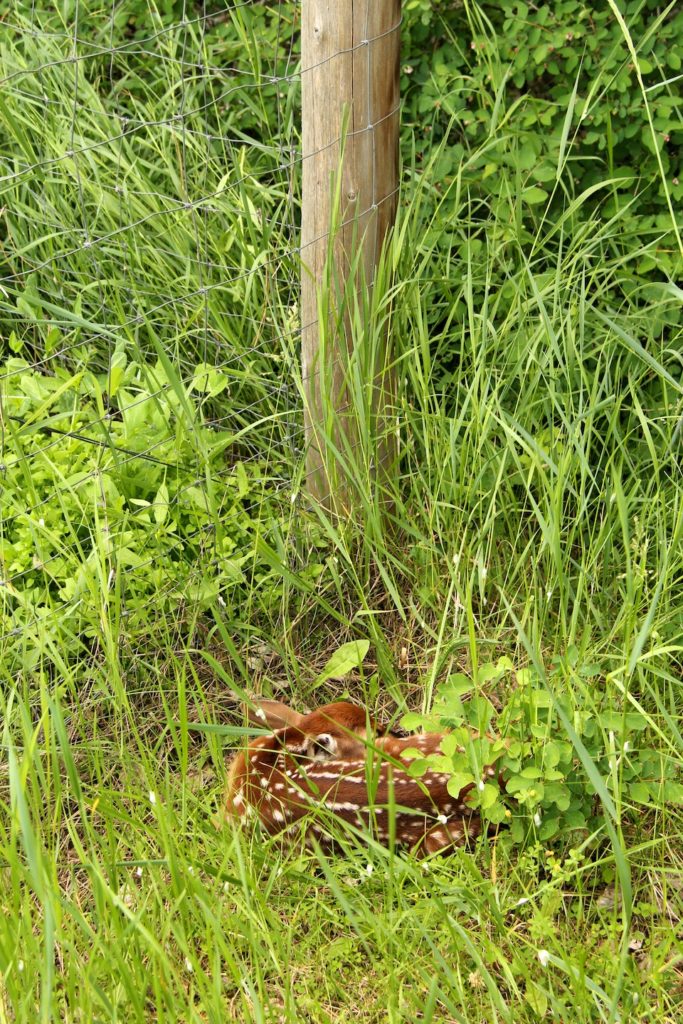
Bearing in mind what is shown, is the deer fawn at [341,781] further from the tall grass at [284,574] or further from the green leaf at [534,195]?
the green leaf at [534,195]

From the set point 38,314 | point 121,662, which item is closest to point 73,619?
point 121,662

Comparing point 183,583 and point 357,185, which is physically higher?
point 357,185

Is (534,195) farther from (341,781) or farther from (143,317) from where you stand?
(341,781)

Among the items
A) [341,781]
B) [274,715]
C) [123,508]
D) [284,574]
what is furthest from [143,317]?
[341,781]

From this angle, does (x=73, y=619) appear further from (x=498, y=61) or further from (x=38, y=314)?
(x=498, y=61)

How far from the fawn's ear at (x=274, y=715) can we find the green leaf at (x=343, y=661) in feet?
0.74

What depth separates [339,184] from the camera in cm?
300

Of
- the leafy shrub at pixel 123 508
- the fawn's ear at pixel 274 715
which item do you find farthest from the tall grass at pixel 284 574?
the fawn's ear at pixel 274 715

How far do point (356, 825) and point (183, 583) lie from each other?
83cm

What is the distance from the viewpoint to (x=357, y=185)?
10.1 ft

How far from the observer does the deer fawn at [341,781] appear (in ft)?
8.54

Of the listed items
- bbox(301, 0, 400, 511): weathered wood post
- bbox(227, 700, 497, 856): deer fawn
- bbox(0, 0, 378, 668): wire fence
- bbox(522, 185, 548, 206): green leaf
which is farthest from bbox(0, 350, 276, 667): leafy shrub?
bbox(522, 185, 548, 206): green leaf

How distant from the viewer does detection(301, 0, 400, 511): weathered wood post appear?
9.62 feet

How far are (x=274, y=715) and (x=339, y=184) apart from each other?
138cm
